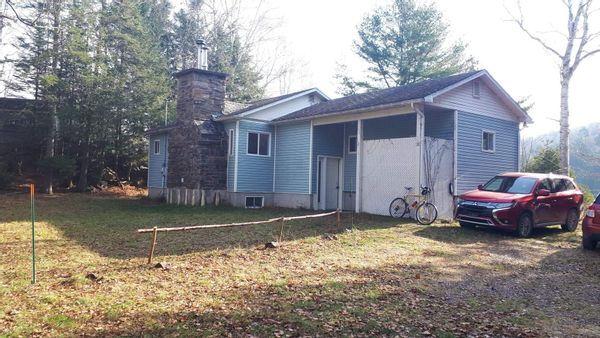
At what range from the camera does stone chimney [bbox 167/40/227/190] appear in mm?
Answer: 19281

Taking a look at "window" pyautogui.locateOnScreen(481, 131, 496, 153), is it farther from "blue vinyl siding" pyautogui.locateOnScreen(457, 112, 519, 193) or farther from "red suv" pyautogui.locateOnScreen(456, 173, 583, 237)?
"red suv" pyautogui.locateOnScreen(456, 173, 583, 237)

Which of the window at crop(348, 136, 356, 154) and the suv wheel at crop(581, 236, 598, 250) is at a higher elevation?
the window at crop(348, 136, 356, 154)

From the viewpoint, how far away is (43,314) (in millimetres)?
4887

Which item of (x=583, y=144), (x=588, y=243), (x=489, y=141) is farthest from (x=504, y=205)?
(x=583, y=144)

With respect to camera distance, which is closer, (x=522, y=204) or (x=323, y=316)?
(x=323, y=316)

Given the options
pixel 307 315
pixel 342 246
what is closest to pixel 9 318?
pixel 307 315

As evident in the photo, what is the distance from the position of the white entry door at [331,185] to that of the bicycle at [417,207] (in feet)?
15.4

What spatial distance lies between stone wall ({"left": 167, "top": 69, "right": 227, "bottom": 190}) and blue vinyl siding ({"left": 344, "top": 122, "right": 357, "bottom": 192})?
17.7 feet

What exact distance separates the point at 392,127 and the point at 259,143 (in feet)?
19.4

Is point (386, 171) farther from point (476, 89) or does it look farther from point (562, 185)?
point (562, 185)

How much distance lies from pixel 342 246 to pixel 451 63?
88.4 ft

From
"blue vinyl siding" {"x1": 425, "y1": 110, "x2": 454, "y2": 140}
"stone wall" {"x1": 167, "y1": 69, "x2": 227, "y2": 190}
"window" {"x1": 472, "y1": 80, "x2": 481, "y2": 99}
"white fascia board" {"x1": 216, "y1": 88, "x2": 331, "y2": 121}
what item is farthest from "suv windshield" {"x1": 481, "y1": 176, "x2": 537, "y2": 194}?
"stone wall" {"x1": 167, "y1": 69, "x2": 227, "y2": 190}

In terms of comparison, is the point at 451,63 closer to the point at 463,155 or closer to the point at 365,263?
the point at 463,155

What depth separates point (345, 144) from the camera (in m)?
19.7
